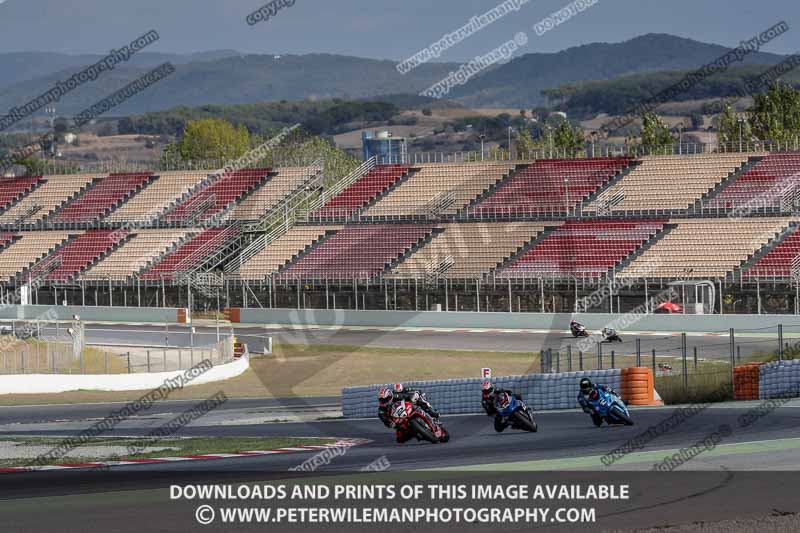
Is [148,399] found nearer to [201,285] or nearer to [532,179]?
[201,285]

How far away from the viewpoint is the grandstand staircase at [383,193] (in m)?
63.4

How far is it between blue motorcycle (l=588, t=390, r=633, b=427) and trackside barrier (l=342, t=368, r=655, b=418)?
4.41m

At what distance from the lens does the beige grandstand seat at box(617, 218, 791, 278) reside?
4962cm

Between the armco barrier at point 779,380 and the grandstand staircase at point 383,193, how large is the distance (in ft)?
131

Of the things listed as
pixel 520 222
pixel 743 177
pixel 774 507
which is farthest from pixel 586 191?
pixel 774 507

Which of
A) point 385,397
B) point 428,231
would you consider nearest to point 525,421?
point 385,397

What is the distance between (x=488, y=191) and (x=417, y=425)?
140 ft

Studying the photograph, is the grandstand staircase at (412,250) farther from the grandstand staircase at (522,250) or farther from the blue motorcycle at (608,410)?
the blue motorcycle at (608,410)

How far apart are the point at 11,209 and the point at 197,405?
44167mm

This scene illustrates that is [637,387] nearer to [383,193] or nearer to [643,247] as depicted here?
[643,247]

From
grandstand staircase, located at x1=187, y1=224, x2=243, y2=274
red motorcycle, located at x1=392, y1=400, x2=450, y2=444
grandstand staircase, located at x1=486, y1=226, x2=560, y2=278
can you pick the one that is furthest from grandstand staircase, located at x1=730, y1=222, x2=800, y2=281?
red motorcycle, located at x1=392, y1=400, x2=450, y2=444

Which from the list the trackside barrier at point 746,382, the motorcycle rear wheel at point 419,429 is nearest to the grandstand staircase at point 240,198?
the trackside barrier at point 746,382

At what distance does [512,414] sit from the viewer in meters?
20.8

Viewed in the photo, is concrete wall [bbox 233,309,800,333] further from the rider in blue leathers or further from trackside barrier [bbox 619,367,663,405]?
the rider in blue leathers
